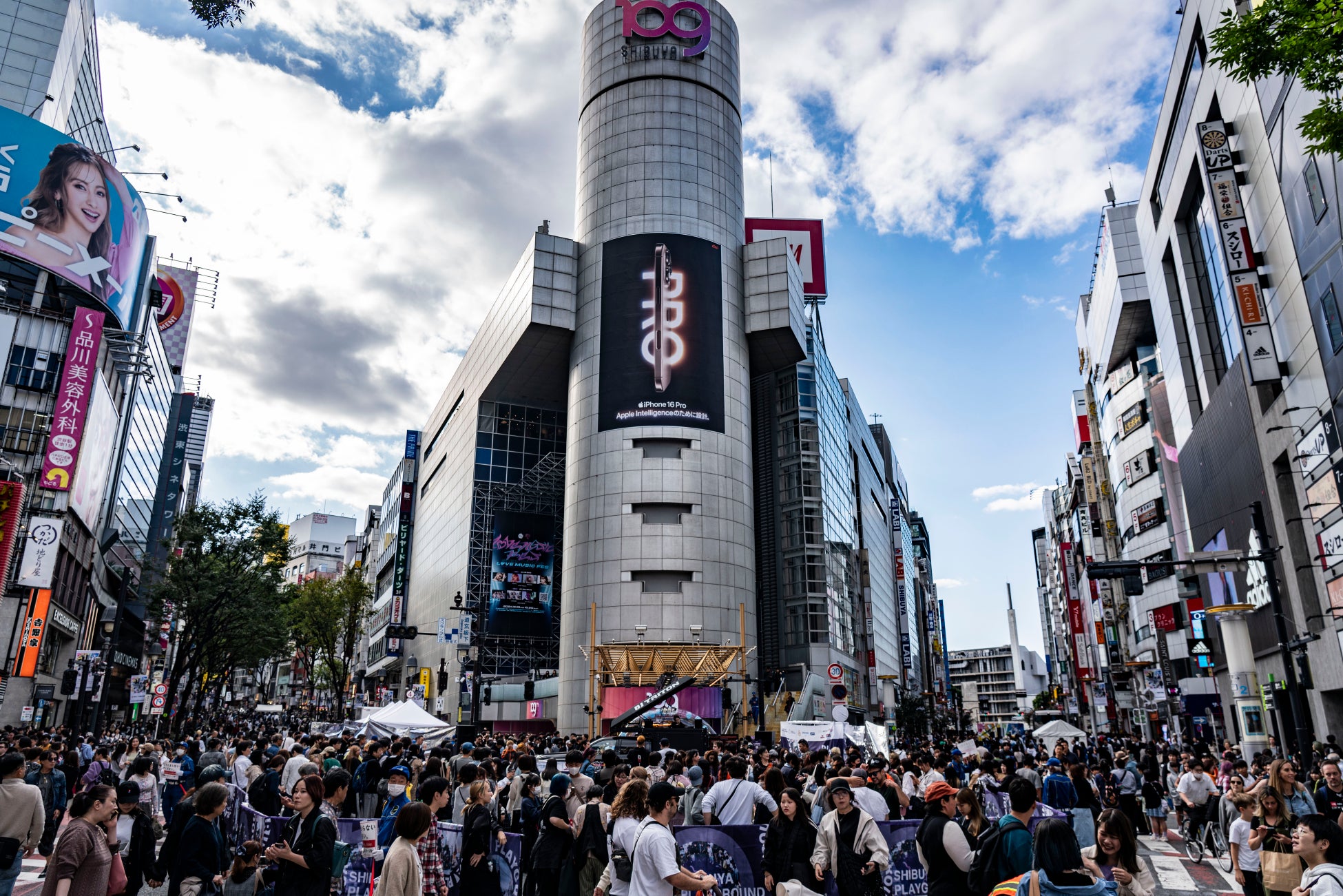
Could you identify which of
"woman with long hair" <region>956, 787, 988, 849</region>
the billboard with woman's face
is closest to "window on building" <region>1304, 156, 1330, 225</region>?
"woman with long hair" <region>956, 787, 988, 849</region>

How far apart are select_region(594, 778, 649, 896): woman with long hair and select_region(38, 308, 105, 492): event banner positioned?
49.4m

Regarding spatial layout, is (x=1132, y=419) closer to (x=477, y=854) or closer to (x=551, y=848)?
(x=551, y=848)

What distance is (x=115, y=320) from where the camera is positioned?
178 ft

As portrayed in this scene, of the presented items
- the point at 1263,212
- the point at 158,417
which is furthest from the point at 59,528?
the point at 1263,212

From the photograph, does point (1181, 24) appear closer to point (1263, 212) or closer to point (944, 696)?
point (1263, 212)

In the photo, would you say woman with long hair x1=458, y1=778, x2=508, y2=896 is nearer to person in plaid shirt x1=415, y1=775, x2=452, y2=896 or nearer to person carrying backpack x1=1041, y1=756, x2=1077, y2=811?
person in plaid shirt x1=415, y1=775, x2=452, y2=896

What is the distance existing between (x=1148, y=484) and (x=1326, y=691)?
117 feet

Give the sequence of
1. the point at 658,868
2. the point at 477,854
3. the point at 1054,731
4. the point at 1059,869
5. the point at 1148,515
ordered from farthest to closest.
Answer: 1. the point at 1148,515
2. the point at 1054,731
3. the point at 477,854
4. the point at 658,868
5. the point at 1059,869

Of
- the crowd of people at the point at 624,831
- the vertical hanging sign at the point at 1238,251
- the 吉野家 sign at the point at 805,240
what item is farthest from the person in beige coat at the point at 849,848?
the 吉野家 sign at the point at 805,240

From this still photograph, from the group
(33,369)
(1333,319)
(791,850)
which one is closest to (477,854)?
(791,850)

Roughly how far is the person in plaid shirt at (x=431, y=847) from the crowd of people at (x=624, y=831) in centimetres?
2

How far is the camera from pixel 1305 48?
1329 cm

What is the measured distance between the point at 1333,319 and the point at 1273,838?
2387 cm

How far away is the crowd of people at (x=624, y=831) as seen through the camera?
7.09m
